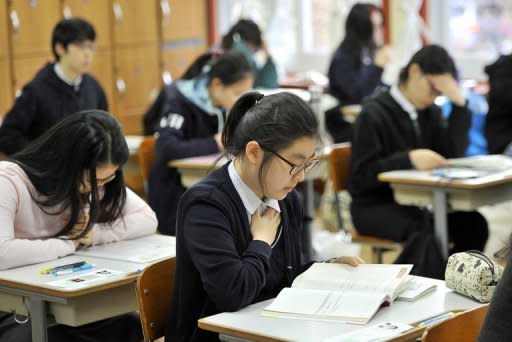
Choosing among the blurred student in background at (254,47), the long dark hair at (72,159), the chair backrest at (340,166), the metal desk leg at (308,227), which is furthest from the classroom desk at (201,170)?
the blurred student in background at (254,47)

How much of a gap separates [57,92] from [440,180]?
2.33m

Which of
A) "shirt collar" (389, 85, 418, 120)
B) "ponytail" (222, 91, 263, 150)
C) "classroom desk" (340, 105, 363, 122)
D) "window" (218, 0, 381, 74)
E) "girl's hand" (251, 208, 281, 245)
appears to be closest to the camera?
"girl's hand" (251, 208, 281, 245)

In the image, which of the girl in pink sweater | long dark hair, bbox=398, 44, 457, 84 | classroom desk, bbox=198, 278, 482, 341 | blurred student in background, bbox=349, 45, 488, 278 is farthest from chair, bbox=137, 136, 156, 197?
classroom desk, bbox=198, 278, 482, 341

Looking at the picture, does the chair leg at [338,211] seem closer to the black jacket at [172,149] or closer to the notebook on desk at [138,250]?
the black jacket at [172,149]

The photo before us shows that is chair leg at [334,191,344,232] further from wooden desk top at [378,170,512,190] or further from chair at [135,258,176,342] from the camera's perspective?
chair at [135,258,176,342]

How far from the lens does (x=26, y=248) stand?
9.79 feet

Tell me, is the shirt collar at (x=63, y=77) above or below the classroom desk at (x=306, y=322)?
above

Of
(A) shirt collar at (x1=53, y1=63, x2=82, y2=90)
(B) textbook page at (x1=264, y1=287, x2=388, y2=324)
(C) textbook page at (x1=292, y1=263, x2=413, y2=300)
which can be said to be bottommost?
(B) textbook page at (x1=264, y1=287, x2=388, y2=324)

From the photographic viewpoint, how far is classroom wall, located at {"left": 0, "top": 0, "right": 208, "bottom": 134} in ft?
23.4

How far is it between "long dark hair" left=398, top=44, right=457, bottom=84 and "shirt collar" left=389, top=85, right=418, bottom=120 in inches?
2.7

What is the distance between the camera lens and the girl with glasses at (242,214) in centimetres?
240

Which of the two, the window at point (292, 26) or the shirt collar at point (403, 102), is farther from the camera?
the window at point (292, 26)

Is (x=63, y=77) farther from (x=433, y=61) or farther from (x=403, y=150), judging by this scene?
(x=433, y=61)

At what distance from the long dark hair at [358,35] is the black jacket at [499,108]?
4.39ft
